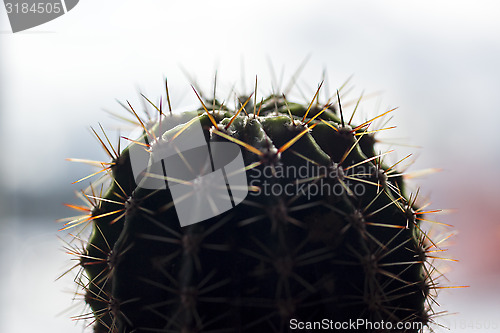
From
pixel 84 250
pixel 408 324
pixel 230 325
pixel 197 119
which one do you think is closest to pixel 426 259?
pixel 408 324

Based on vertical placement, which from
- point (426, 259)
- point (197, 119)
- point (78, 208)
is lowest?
point (426, 259)

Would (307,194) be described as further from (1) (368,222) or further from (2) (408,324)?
(2) (408,324)

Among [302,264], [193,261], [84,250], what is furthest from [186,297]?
[84,250]

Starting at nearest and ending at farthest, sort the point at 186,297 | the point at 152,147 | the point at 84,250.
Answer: the point at 186,297, the point at 152,147, the point at 84,250

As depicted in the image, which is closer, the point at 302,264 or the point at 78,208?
the point at 302,264

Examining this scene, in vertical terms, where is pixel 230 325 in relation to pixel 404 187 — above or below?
below

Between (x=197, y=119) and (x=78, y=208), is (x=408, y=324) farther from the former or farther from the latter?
(x=78, y=208)

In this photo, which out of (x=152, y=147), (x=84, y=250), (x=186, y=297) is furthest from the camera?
(x=84, y=250)
